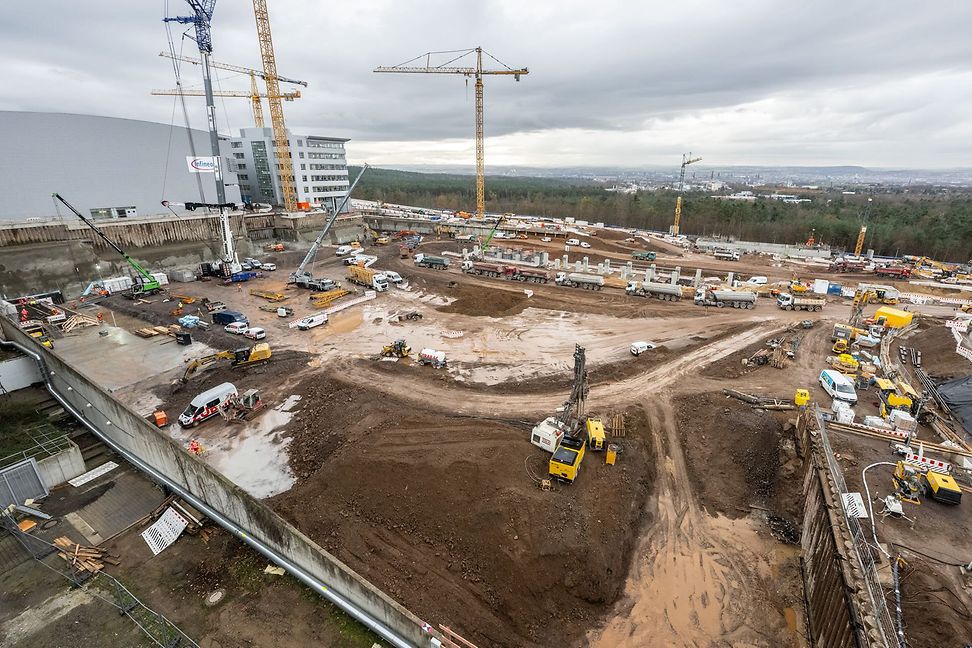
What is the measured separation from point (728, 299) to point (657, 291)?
6.46 metres

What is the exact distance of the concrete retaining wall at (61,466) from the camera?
45.4 feet

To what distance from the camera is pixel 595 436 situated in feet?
66.2

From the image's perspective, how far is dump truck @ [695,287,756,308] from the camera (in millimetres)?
40500

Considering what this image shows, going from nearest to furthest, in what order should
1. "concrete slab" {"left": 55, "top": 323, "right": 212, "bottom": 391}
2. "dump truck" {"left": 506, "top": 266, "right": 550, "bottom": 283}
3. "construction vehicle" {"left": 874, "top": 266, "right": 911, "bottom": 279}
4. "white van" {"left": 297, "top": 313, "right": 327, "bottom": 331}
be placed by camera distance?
"concrete slab" {"left": 55, "top": 323, "right": 212, "bottom": 391}, "white van" {"left": 297, "top": 313, "right": 327, "bottom": 331}, "dump truck" {"left": 506, "top": 266, "right": 550, "bottom": 283}, "construction vehicle" {"left": 874, "top": 266, "right": 911, "bottom": 279}

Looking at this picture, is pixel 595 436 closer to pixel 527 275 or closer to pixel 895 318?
pixel 527 275

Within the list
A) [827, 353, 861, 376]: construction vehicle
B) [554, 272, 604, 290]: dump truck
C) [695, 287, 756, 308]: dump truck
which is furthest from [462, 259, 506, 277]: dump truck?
[827, 353, 861, 376]: construction vehicle

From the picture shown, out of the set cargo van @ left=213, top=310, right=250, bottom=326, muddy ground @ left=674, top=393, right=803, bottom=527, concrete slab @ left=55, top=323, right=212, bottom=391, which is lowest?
muddy ground @ left=674, top=393, right=803, bottom=527

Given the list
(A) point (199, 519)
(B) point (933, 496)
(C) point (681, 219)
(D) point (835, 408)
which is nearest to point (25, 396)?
(A) point (199, 519)

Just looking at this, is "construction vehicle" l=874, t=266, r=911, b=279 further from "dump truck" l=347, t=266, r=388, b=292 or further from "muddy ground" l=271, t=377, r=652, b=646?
"dump truck" l=347, t=266, r=388, b=292

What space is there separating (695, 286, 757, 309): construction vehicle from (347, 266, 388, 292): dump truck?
1288 inches

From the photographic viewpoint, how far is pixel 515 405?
24203mm

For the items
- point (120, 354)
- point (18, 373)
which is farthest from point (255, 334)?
point (18, 373)

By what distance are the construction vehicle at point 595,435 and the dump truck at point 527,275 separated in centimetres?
3035

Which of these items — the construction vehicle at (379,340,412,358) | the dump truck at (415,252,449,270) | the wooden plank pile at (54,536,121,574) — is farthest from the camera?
the dump truck at (415,252,449,270)
